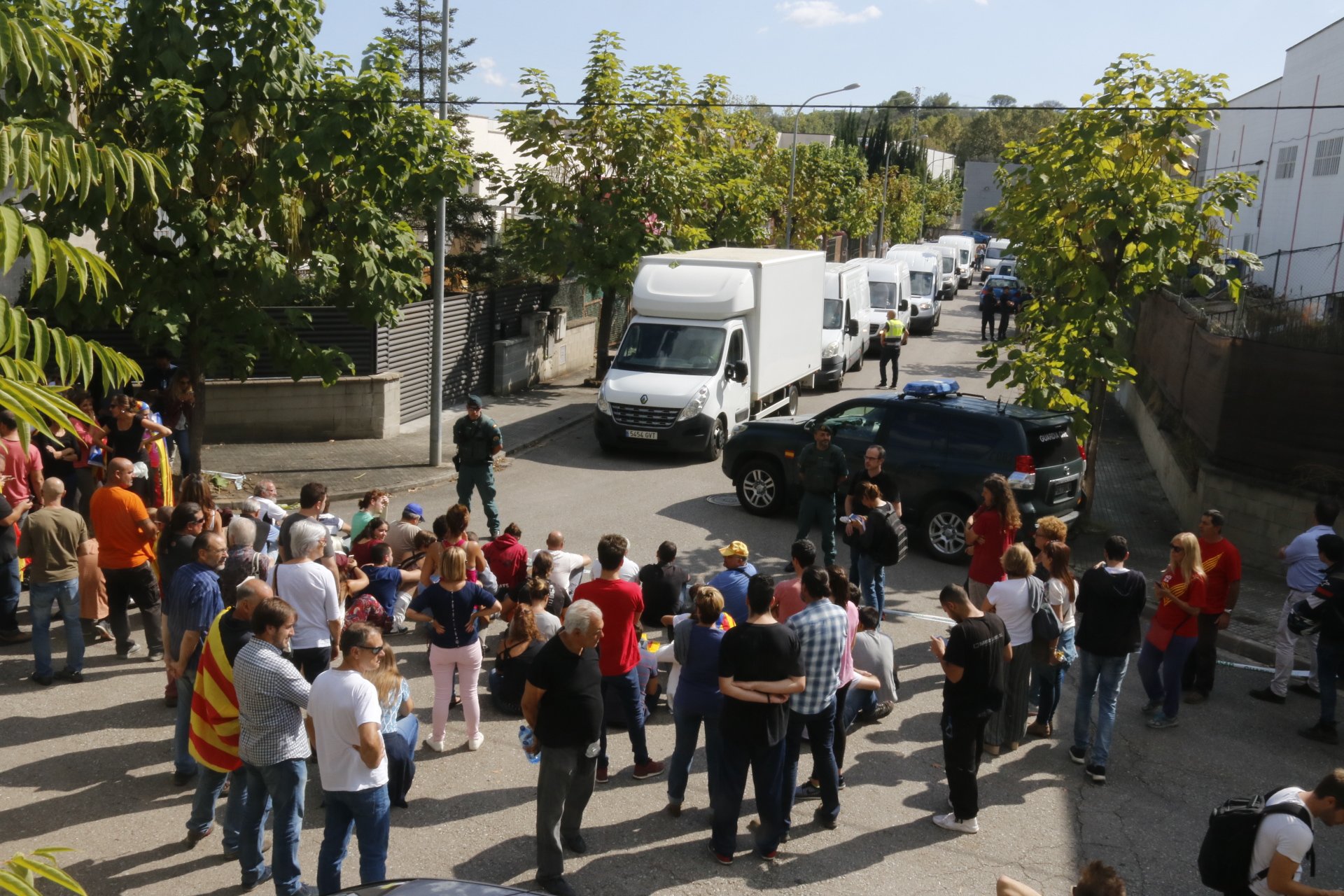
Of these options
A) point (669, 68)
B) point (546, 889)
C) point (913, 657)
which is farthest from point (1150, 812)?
point (669, 68)

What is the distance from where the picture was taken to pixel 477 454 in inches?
512

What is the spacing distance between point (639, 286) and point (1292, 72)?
24.4 metres

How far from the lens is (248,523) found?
8109 millimetres

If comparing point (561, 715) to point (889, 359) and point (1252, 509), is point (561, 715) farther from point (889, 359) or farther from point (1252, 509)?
point (889, 359)

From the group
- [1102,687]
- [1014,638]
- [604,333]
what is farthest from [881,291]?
[1102,687]

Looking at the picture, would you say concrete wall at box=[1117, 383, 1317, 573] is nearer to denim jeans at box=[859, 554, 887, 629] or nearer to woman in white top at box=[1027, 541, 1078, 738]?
denim jeans at box=[859, 554, 887, 629]

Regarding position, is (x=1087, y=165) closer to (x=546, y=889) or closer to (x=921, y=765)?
(x=921, y=765)

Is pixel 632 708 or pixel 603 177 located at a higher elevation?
pixel 603 177

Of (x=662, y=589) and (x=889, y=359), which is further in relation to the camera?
(x=889, y=359)

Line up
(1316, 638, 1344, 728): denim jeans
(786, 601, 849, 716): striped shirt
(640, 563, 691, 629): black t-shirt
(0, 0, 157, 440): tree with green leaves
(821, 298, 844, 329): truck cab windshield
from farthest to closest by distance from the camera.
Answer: (821, 298, 844, 329): truck cab windshield < (640, 563, 691, 629): black t-shirt < (1316, 638, 1344, 728): denim jeans < (786, 601, 849, 716): striped shirt < (0, 0, 157, 440): tree with green leaves

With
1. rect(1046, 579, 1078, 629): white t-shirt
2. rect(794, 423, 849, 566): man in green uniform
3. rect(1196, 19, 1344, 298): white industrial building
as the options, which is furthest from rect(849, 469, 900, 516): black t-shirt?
rect(1196, 19, 1344, 298): white industrial building

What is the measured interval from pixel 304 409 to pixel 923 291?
24551mm

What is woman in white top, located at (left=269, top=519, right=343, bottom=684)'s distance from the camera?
24.5 ft

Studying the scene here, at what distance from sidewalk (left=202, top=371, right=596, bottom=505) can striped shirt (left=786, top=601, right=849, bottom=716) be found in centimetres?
967
